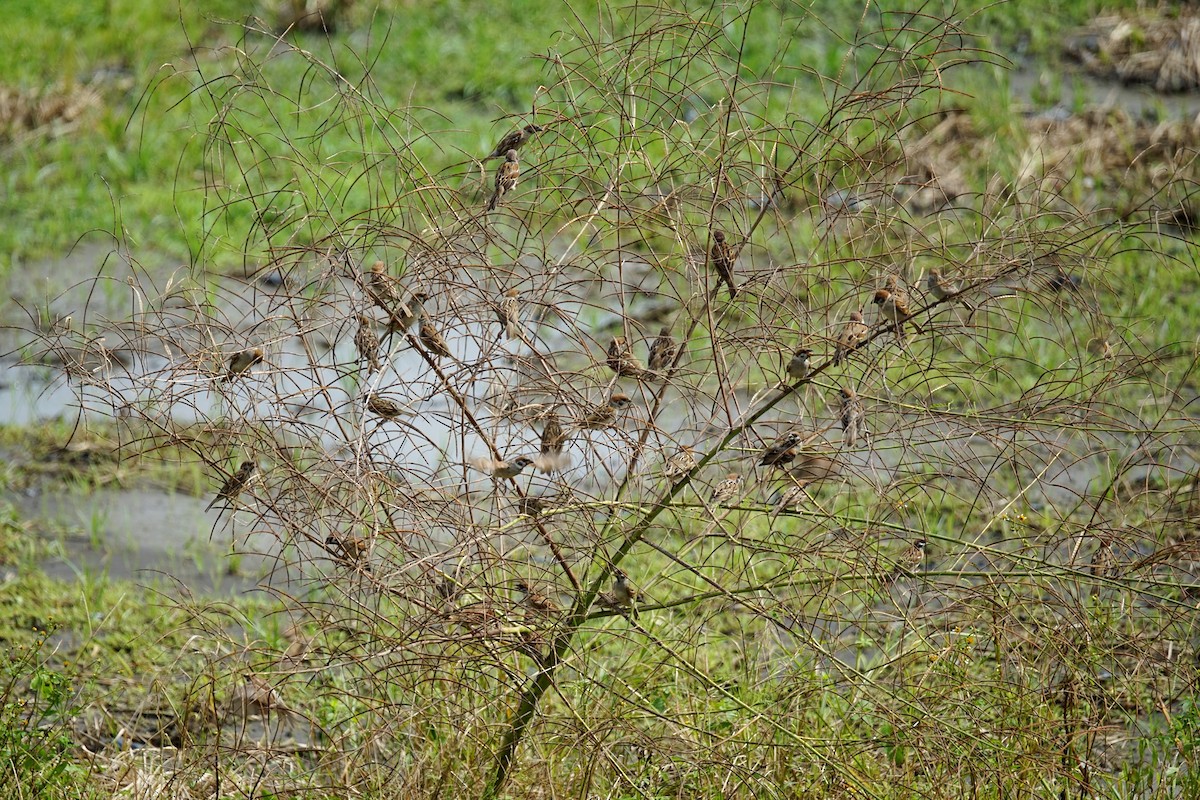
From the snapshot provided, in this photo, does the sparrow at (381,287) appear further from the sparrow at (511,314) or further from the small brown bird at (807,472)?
the small brown bird at (807,472)

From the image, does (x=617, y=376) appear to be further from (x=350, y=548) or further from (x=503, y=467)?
(x=350, y=548)

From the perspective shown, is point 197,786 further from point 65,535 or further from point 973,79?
point 973,79

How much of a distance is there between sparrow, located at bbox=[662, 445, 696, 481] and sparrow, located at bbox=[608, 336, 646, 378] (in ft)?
0.60

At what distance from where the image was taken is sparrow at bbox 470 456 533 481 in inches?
98.7

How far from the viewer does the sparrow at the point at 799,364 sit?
2558mm

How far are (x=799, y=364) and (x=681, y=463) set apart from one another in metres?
0.32

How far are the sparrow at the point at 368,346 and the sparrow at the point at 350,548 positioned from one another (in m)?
0.35

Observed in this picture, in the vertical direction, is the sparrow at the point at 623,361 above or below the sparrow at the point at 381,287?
below

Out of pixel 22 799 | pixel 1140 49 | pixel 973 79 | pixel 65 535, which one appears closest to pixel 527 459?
pixel 22 799

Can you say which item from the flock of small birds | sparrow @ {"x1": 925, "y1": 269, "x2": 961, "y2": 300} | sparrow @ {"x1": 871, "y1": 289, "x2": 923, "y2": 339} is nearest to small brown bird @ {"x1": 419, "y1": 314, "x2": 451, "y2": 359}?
the flock of small birds

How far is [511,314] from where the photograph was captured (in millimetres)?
2463

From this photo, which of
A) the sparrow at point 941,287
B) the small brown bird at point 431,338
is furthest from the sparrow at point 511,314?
the sparrow at point 941,287

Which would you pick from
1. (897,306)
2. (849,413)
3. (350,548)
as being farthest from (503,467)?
(897,306)

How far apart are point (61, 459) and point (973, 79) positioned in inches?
214
